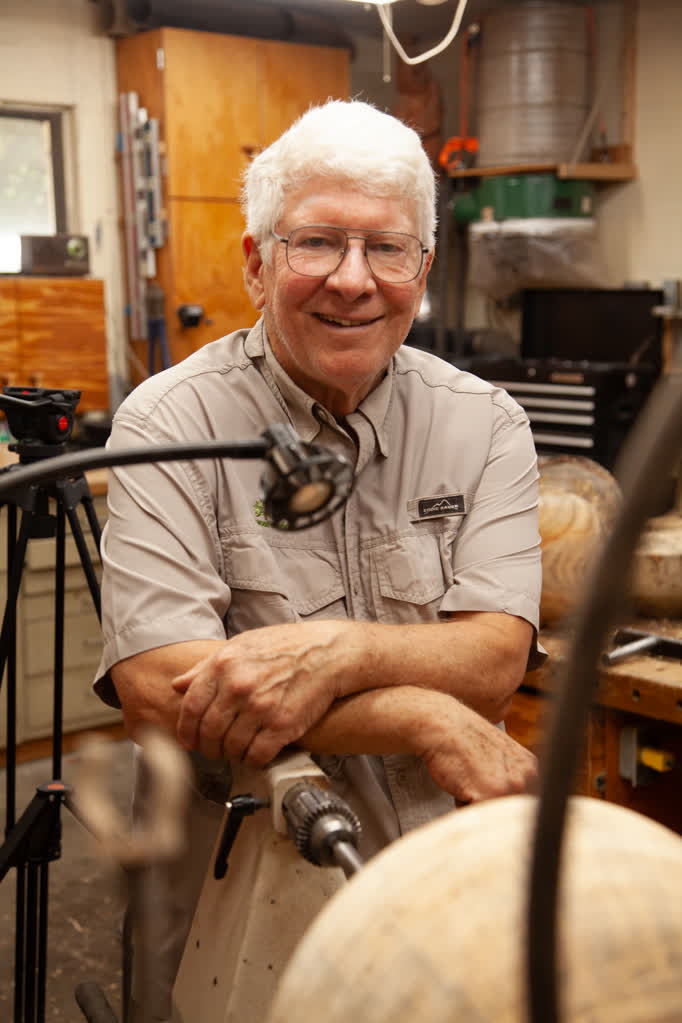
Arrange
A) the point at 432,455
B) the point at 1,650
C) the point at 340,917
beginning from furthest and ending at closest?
the point at 1,650
the point at 432,455
the point at 340,917

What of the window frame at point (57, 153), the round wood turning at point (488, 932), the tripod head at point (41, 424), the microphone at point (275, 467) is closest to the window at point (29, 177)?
the window frame at point (57, 153)

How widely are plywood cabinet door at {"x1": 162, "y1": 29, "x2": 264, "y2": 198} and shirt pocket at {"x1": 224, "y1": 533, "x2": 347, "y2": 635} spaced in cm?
332

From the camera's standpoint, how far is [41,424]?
176cm

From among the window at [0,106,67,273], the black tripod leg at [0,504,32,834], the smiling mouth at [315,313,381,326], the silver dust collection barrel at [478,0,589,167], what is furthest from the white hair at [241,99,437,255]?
the silver dust collection barrel at [478,0,589,167]

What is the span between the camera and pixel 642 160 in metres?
5.05

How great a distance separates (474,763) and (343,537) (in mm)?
386

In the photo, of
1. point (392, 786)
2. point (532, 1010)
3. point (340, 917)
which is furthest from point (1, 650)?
point (532, 1010)

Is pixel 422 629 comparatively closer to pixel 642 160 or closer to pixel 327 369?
pixel 327 369

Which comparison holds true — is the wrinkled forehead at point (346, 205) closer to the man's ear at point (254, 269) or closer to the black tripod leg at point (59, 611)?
the man's ear at point (254, 269)

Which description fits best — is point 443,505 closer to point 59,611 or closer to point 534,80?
point 59,611

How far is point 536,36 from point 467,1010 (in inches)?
197

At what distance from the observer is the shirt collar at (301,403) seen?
151 centimetres

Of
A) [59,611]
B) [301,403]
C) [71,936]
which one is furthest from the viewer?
[71,936]

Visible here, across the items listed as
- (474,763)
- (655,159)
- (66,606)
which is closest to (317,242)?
(474,763)
